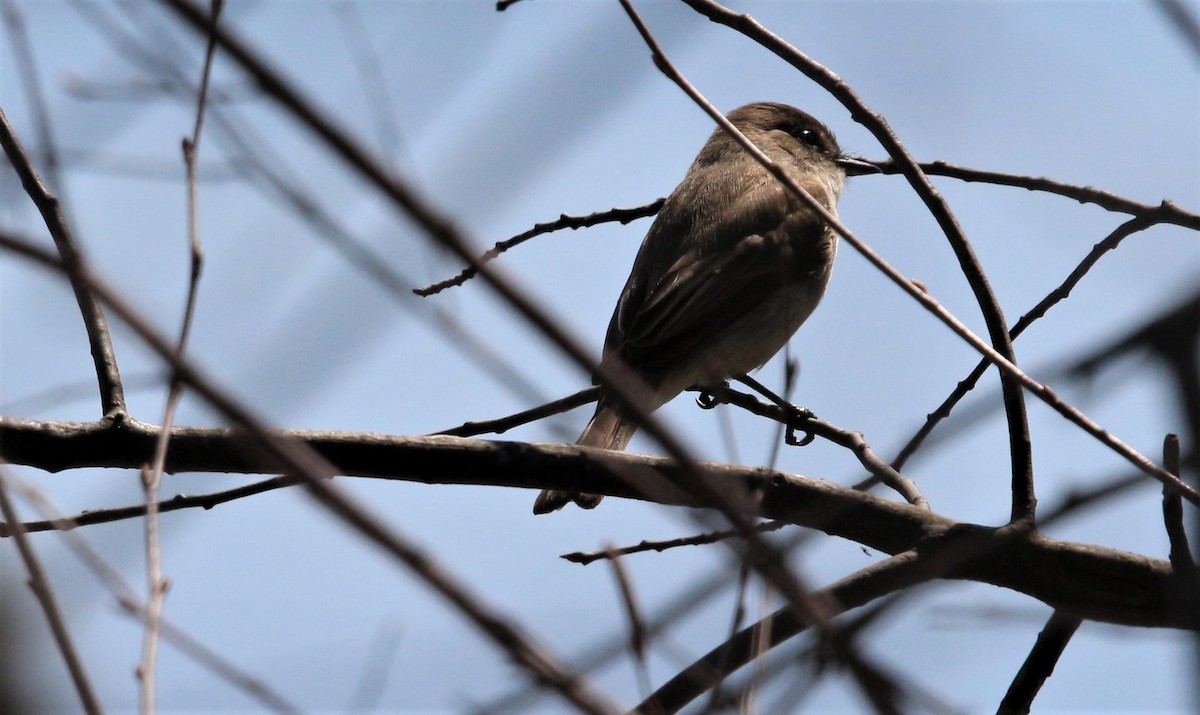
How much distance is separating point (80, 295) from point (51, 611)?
6.63 ft

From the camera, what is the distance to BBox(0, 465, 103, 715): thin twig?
1313 mm

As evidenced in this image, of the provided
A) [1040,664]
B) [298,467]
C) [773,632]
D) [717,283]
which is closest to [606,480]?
[773,632]

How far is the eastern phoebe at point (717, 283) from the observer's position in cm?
550

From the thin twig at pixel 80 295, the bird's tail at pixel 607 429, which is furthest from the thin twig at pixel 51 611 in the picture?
the bird's tail at pixel 607 429

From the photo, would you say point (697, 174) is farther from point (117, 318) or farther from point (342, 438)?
point (117, 318)

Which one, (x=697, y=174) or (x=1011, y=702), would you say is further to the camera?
(x=697, y=174)

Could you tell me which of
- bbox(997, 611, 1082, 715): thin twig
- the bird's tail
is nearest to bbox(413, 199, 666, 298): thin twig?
the bird's tail

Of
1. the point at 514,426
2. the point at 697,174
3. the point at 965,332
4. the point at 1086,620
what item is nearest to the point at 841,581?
the point at 1086,620

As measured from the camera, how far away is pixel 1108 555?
295cm

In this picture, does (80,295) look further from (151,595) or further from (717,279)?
(717,279)

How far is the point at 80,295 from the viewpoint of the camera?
3.21 meters

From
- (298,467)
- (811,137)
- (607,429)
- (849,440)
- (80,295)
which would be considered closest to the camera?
(298,467)

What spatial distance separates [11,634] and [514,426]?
4.88ft

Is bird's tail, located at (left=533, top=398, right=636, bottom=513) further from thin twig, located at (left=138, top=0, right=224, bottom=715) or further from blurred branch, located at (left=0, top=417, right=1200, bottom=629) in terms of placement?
thin twig, located at (left=138, top=0, right=224, bottom=715)
